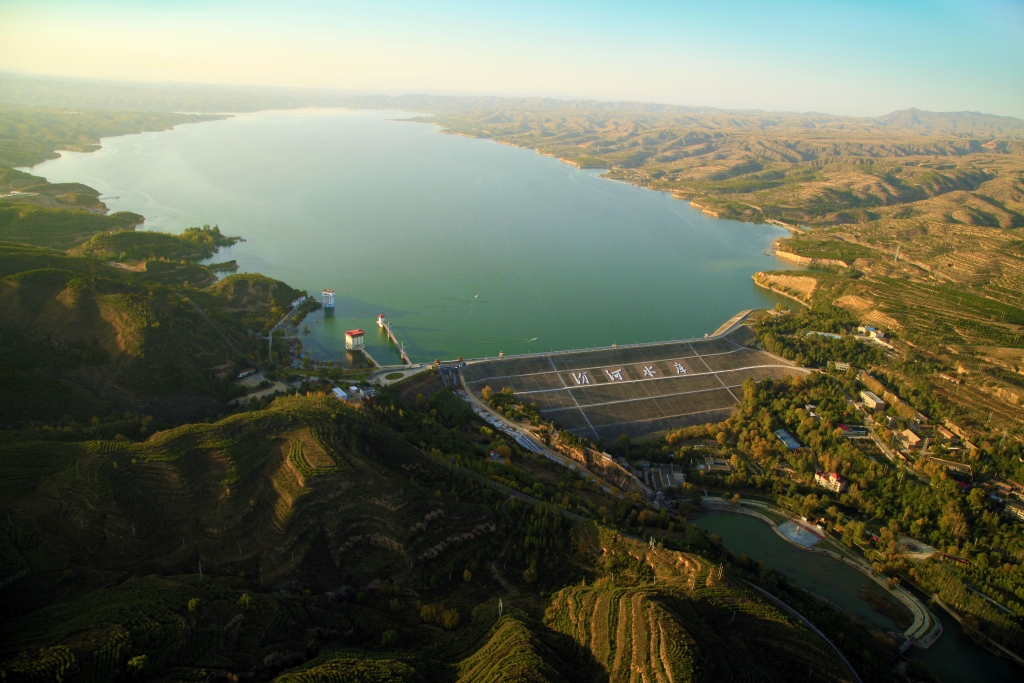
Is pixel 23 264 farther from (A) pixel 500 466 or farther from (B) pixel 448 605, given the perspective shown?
(B) pixel 448 605

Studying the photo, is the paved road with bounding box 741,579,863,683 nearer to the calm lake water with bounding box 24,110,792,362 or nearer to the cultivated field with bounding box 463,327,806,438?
the cultivated field with bounding box 463,327,806,438

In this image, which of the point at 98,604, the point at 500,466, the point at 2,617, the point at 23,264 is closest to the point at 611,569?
the point at 500,466

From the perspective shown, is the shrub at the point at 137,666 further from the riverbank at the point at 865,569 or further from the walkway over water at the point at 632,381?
the walkway over water at the point at 632,381

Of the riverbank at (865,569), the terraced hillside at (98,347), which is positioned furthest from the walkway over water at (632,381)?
the terraced hillside at (98,347)

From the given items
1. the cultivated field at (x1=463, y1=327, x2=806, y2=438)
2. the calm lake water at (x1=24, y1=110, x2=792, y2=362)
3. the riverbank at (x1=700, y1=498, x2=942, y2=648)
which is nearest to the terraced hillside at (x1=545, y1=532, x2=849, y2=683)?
the riverbank at (x1=700, y1=498, x2=942, y2=648)

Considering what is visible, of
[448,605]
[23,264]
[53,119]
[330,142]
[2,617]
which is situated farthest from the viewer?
[330,142]

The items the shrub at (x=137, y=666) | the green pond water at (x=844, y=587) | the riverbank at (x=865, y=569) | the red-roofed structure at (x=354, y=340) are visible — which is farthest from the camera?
the red-roofed structure at (x=354, y=340)
